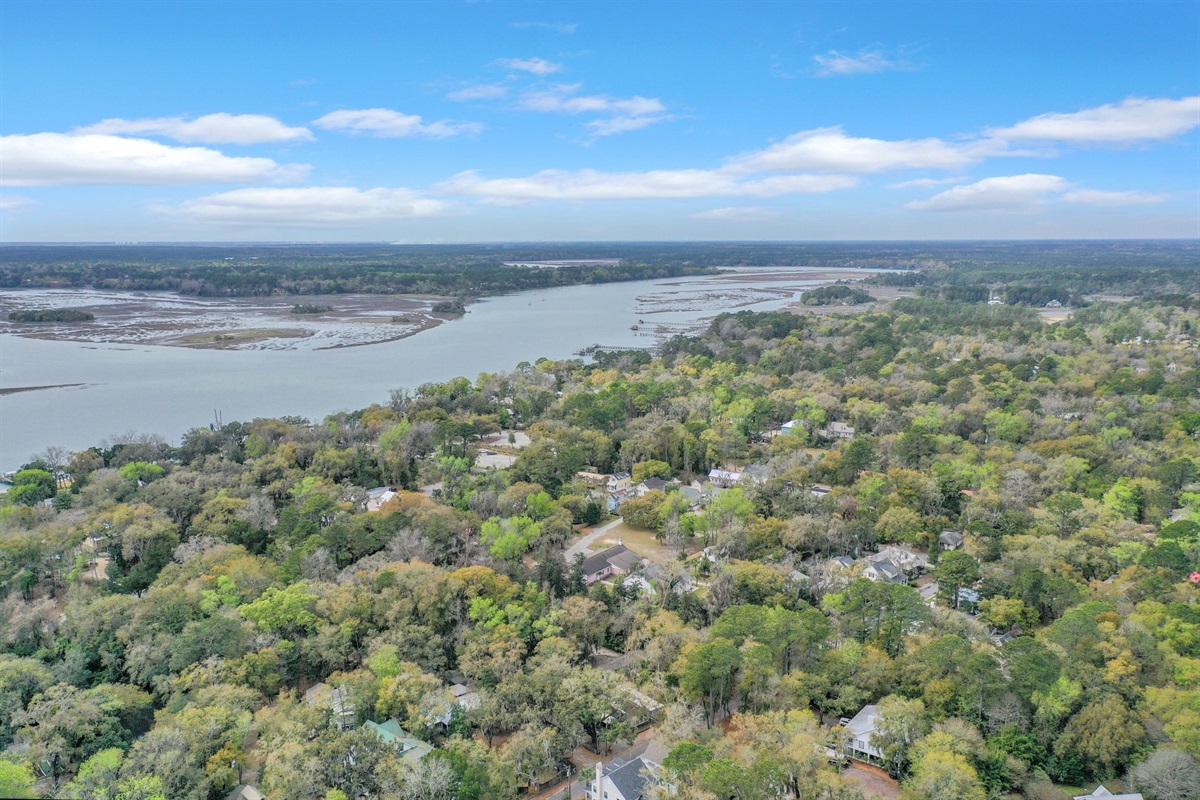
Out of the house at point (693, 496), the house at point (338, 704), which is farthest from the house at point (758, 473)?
the house at point (338, 704)

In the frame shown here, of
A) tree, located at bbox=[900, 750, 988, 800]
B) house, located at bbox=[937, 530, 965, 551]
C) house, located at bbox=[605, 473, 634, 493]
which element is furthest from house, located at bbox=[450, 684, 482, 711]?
house, located at bbox=[937, 530, 965, 551]

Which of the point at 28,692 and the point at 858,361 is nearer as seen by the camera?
the point at 28,692

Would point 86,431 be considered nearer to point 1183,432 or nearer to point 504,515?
point 504,515

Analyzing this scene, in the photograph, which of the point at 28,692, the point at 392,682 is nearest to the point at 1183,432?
the point at 392,682

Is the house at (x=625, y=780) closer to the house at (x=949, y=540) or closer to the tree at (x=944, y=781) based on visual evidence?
the tree at (x=944, y=781)

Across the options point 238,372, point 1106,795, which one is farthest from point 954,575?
point 238,372
